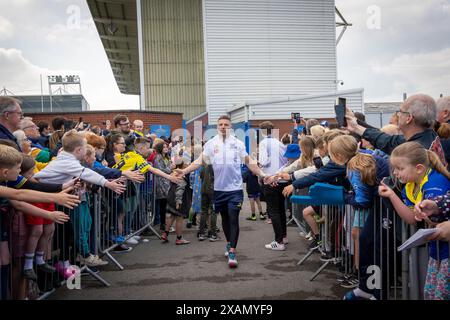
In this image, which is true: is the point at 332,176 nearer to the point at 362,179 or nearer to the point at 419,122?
the point at 362,179

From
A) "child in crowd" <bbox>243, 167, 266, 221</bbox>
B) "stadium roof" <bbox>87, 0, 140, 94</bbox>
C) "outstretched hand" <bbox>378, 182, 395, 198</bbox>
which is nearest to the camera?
"outstretched hand" <bbox>378, 182, 395, 198</bbox>

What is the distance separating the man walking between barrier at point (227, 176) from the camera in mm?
6473

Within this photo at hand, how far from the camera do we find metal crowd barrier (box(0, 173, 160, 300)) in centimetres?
411

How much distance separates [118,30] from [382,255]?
101ft

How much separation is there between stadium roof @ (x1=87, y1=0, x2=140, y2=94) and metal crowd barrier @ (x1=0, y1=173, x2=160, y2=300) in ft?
67.5

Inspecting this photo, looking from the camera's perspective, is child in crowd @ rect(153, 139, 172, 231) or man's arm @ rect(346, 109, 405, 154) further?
child in crowd @ rect(153, 139, 172, 231)

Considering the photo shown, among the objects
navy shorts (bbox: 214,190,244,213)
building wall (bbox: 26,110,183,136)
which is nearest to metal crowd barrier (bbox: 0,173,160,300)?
navy shorts (bbox: 214,190,244,213)

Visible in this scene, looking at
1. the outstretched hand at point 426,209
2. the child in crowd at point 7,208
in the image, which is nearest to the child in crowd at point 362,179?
the outstretched hand at point 426,209

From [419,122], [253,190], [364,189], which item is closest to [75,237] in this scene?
[364,189]

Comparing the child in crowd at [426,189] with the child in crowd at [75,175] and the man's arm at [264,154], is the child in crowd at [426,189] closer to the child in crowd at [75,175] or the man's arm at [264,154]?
the child in crowd at [75,175]

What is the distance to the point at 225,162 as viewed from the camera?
6.59 m

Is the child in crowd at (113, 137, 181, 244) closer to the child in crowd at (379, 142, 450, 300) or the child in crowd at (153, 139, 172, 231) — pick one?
the child in crowd at (153, 139, 172, 231)

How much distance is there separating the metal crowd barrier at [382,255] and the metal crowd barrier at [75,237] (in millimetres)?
2988

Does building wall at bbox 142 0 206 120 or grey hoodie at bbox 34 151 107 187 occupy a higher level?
building wall at bbox 142 0 206 120
